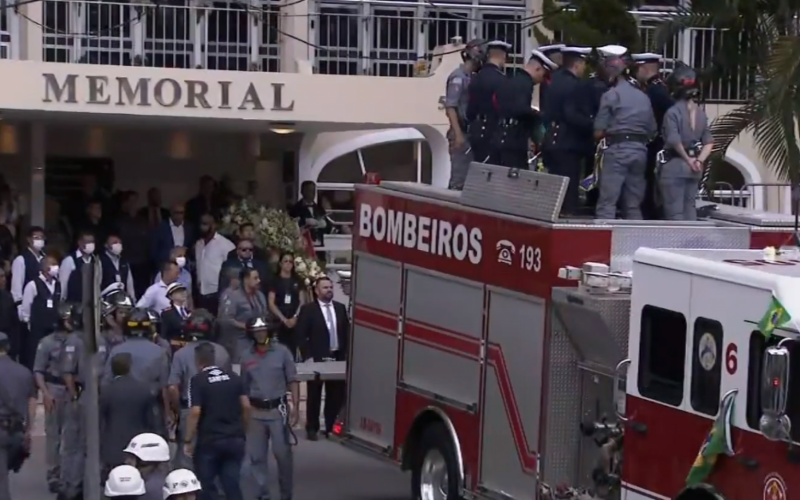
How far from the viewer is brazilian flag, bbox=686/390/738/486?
9.51 metres

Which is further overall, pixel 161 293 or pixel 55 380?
pixel 161 293

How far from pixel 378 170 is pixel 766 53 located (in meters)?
9.59

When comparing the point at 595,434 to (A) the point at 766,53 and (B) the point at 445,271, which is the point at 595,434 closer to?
(B) the point at 445,271

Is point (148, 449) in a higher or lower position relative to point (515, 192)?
lower

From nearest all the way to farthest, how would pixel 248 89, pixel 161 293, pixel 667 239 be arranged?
pixel 667 239 < pixel 161 293 < pixel 248 89

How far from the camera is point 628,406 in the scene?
10.5 m

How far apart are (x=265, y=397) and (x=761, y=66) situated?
21.4 feet

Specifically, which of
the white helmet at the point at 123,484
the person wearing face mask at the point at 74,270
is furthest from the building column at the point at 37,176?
the white helmet at the point at 123,484

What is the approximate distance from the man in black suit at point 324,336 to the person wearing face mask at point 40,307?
286cm

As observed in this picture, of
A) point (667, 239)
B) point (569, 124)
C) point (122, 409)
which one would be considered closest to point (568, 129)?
point (569, 124)

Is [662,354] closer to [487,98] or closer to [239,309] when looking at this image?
[487,98]

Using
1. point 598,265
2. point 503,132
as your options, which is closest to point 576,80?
point 503,132

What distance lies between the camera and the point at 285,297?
59.3 feet

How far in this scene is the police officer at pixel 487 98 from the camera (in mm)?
13297
